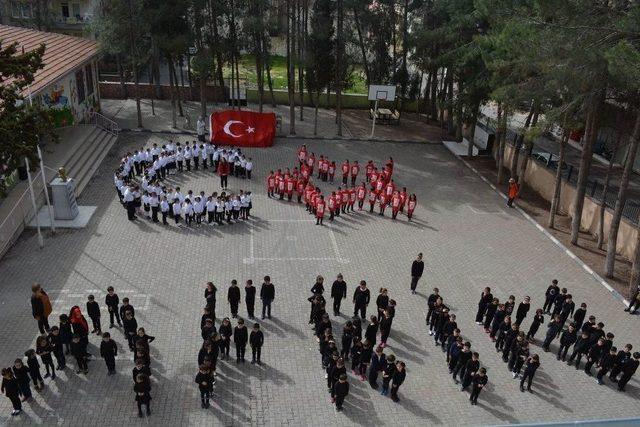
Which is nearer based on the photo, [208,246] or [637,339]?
[637,339]

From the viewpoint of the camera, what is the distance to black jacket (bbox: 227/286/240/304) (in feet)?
41.7

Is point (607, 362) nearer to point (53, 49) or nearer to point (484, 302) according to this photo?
point (484, 302)

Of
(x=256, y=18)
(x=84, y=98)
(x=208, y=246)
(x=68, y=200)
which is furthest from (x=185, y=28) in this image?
(x=208, y=246)

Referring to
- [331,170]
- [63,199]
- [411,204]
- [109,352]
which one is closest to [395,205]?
[411,204]

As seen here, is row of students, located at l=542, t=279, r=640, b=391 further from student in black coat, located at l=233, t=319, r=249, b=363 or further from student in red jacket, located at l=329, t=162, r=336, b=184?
student in red jacket, located at l=329, t=162, r=336, b=184

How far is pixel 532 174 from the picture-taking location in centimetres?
2477

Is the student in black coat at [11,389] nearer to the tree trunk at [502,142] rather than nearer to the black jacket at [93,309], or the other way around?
the black jacket at [93,309]

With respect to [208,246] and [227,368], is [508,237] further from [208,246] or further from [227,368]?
[227,368]

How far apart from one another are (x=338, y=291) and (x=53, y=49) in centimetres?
1961

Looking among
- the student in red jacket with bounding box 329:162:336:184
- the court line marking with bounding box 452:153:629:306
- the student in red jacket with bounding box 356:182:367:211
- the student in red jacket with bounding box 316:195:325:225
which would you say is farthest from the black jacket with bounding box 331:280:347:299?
→ the student in red jacket with bounding box 329:162:336:184

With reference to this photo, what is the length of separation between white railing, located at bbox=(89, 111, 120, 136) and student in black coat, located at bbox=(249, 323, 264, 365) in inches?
729

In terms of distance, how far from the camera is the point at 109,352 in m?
10.7

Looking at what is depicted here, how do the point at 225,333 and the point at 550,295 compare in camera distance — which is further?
the point at 550,295

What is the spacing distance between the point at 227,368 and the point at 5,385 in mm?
4124
